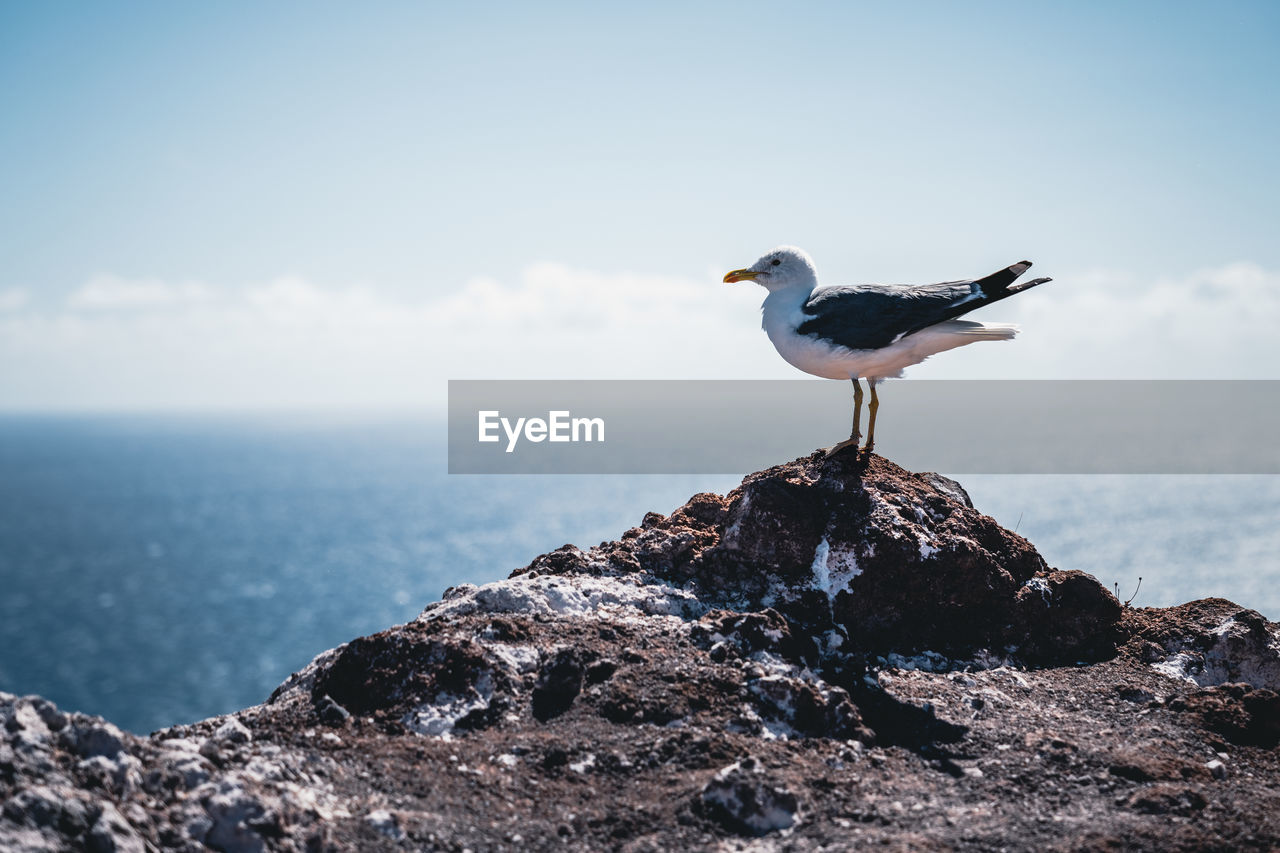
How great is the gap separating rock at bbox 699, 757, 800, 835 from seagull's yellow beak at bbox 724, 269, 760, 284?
21.5ft

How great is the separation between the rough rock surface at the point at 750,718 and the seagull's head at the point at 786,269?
2.16 m

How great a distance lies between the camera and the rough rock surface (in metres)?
5.27

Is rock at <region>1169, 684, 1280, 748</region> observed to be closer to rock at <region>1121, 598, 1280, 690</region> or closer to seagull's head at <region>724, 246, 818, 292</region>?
rock at <region>1121, 598, 1280, 690</region>

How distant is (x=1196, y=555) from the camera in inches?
3317

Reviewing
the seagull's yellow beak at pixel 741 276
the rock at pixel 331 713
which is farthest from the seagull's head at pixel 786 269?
the rock at pixel 331 713

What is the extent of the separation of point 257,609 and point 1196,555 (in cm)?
9374

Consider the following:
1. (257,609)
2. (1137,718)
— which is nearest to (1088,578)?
(1137,718)

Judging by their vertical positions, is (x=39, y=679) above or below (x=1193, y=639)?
below

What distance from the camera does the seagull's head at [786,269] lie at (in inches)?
425

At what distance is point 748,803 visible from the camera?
18.6 ft

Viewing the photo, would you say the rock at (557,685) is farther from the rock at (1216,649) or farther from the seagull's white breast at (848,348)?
the rock at (1216,649)

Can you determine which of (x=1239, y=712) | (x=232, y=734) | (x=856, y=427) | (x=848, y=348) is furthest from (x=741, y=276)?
(x=232, y=734)

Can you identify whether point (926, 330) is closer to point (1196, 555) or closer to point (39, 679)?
point (39, 679)

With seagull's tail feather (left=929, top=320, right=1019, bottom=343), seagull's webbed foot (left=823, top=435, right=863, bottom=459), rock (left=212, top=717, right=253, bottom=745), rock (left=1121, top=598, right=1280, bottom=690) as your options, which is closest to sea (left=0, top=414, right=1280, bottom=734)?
rock (left=1121, top=598, right=1280, bottom=690)
